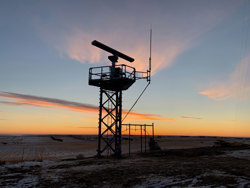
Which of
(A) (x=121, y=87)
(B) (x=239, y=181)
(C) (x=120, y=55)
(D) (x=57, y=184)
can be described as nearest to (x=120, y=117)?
(A) (x=121, y=87)

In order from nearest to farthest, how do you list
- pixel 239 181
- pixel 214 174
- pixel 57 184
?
pixel 239 181
pixel 57 184
pixel 214 174

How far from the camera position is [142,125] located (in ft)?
78.5

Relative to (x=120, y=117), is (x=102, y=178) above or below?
below

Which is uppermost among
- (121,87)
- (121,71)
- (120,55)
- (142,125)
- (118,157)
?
(120,55)

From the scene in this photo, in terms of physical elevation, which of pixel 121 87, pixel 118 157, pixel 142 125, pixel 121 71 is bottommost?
pixel 118 157

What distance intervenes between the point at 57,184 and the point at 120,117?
448 inches

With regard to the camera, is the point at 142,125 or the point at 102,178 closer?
the point at 102,178

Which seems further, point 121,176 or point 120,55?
point 120,55

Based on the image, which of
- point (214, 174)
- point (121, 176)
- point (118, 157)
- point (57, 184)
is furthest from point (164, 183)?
point (118, 157)

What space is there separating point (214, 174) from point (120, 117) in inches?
456

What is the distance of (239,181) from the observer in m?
9.25

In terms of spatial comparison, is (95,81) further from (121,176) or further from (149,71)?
(121,176)

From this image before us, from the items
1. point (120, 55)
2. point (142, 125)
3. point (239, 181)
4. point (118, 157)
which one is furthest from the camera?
point (142, 125)

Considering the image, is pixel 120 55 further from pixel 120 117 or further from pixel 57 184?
pixel 57 184
